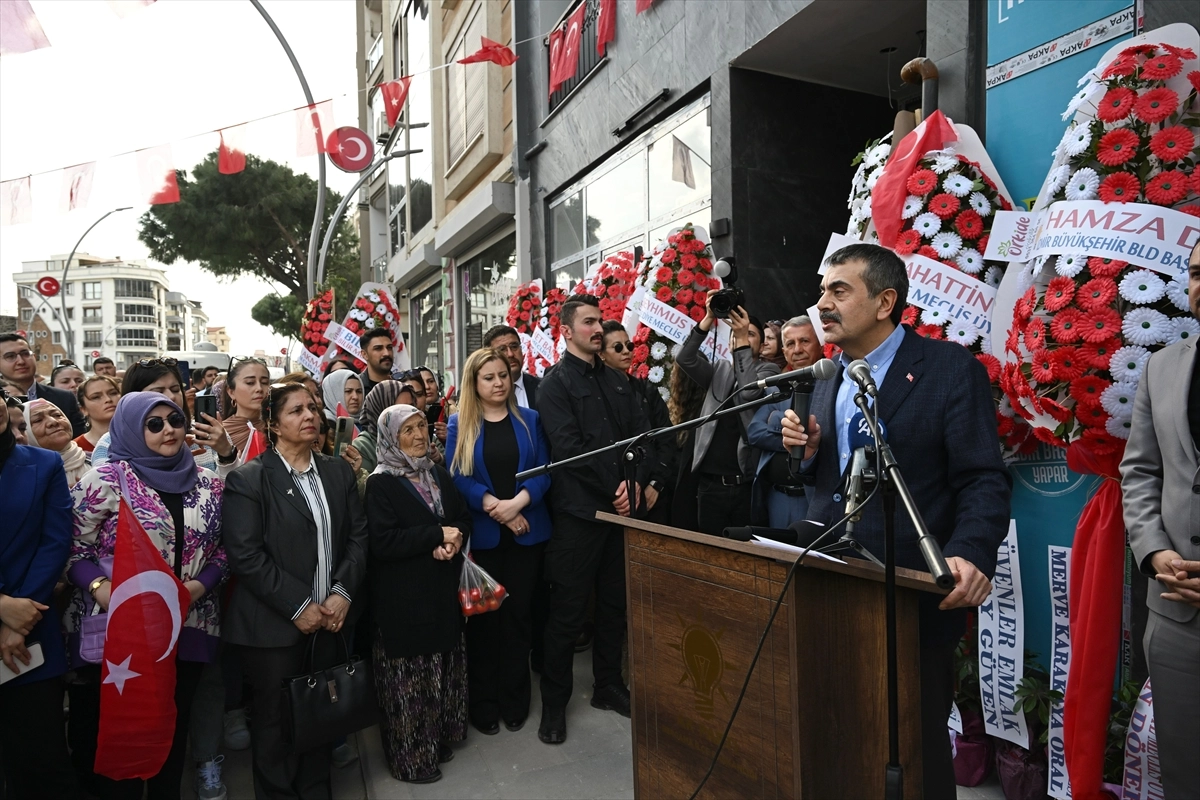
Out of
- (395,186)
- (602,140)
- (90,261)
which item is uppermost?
(90,261)

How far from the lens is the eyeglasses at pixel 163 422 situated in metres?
3.32

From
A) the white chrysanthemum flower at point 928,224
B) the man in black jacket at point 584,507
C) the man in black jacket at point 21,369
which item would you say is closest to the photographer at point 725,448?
the man in black jacket at point 584,507

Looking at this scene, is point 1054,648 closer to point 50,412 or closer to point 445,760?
point 445,760

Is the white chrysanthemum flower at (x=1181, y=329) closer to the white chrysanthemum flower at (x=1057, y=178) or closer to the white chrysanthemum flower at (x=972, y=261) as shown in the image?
the white chrysanthemum flower at (x=1057, y=178)

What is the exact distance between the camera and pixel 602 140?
10.2m

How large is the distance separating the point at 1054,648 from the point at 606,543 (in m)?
2.25

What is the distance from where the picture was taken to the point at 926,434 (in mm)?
2445

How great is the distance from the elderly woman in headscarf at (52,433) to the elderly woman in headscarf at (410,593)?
1.52 meters

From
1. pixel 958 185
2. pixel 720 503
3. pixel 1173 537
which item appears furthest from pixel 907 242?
pixel 720 503

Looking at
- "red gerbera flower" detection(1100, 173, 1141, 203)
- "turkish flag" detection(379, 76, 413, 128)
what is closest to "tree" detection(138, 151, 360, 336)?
"turkish flag" detection(379, 76, 413, 128)

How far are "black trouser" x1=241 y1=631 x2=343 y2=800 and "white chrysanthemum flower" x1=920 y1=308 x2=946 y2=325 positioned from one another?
A: 10.3 ft

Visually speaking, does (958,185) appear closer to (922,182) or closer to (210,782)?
Result: (922,182)

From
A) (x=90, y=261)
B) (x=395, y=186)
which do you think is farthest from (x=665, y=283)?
(x=90, y=261)

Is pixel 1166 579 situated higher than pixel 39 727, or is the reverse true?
pixel 1166 579
